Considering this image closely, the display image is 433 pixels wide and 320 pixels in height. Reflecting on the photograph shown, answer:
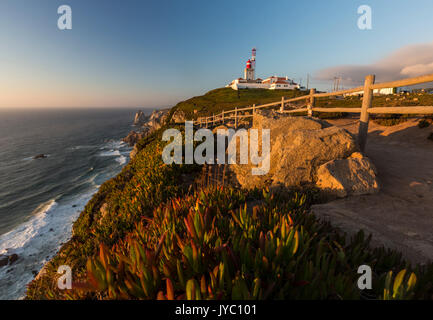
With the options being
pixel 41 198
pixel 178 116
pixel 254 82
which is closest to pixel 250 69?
pixel 254 82

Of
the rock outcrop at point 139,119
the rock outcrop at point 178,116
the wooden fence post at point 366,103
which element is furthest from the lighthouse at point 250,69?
the wooden fence post at point 366,103

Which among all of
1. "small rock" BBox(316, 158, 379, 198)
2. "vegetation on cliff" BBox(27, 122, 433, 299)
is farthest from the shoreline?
"small rock" BBox(316, 158, 379, 198)

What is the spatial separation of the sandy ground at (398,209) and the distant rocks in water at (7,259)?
18.0 m

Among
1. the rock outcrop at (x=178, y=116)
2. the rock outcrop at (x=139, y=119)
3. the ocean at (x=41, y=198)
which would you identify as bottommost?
the ocean at (x=41, y=198)

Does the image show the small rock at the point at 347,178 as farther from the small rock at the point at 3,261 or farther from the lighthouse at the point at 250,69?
the lighthouse at the point at 250,69

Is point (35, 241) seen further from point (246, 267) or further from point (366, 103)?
point (366, 103)

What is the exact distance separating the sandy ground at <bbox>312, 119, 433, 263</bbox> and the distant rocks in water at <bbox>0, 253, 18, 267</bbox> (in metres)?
18.0

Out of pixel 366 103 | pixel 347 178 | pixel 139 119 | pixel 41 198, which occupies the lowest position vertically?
pixel 41 198

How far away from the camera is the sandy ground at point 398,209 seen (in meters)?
2.35

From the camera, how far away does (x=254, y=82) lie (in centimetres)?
8588

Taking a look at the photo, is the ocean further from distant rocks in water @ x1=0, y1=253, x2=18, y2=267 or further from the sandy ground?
the sandy ground

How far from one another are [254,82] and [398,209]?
9126 centimetres

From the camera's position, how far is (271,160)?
16.7ft
